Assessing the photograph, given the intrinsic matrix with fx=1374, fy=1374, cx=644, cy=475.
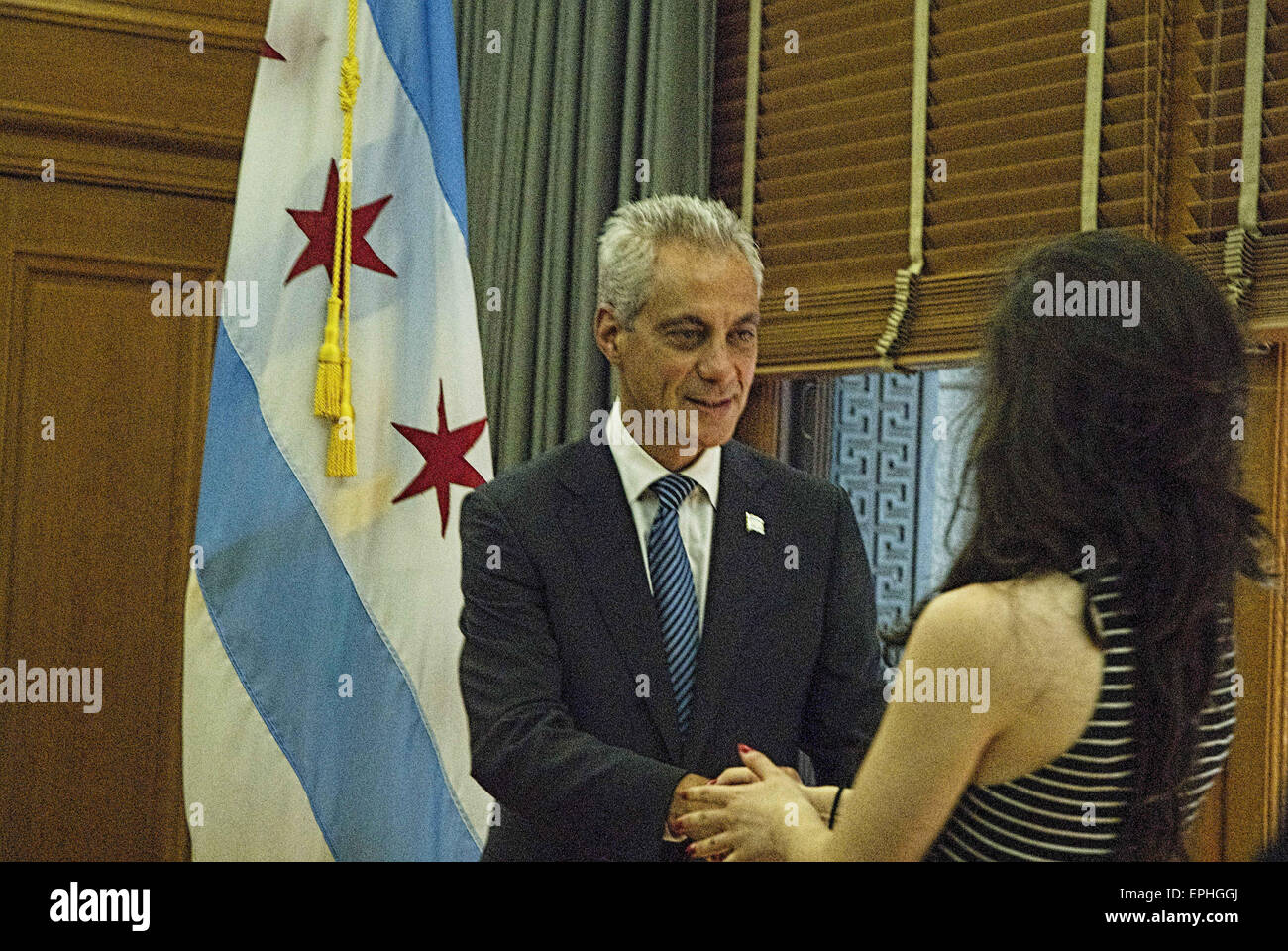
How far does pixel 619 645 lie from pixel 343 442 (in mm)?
1084

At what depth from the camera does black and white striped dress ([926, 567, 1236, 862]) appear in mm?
1289

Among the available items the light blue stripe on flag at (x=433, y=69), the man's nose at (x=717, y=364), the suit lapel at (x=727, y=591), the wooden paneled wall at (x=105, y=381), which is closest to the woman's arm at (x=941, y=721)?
the suit lapel at (x=727, y=591)

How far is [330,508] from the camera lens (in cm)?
286

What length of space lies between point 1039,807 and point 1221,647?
26 centimetres

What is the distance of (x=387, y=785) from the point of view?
283 centimetres

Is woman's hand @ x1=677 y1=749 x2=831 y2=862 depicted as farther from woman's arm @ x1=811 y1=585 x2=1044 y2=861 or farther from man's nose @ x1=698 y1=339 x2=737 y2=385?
man's nose @ x1=698 y1=339 x2=737 y2=385

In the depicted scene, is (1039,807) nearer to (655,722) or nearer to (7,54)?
(655,722)

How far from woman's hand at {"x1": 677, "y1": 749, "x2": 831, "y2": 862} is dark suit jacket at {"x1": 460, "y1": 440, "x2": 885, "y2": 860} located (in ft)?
0.45

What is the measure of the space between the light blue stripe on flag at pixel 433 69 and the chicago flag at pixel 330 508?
3 centimetres

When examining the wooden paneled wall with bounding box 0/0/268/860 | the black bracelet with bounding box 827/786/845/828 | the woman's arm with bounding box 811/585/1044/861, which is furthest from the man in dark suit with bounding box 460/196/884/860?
the wooden paneled wall with bounding box 0/0/268/860

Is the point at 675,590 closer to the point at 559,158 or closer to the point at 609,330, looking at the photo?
the point at 609,330

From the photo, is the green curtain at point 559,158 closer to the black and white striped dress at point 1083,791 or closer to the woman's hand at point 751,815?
the woman's hand at point 751,815

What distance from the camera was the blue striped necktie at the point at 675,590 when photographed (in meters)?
1.97

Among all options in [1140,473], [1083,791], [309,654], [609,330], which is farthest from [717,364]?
[309,654]
